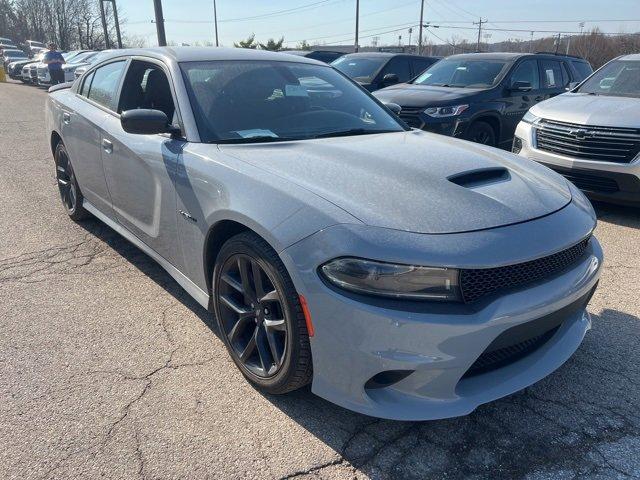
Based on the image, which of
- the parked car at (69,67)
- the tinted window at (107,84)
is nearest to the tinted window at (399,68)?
the tinted window at (107,84)

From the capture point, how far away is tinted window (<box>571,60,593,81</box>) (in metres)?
9.29

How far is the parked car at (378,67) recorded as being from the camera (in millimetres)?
9695

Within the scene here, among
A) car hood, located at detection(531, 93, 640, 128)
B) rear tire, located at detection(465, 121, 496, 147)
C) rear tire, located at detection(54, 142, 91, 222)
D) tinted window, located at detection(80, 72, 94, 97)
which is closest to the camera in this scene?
tinted window, located at detection(80, 72, 94, 97)

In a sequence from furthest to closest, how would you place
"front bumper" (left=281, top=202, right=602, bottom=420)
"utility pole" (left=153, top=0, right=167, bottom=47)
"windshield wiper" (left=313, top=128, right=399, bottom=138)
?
"utility pole" (left=153, top=0, right=167, bottom=47) → "windshield wiper" (left=313, top=128, right=399, bottom=138) → "front bumper" (left=281, top=202, right=602, bottom=420)

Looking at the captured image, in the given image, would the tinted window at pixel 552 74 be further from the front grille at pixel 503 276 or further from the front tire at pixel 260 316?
the front tire at pixel 260 316

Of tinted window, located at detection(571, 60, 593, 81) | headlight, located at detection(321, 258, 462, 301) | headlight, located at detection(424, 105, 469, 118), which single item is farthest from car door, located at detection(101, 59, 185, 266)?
tinted window, located at detection(571, 60, 593, 81)

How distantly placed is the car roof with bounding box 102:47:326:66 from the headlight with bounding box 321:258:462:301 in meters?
2.10

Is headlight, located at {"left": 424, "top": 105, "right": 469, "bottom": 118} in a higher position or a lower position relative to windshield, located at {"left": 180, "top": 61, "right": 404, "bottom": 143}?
lower

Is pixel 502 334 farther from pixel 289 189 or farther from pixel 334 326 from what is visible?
pixel 289 189

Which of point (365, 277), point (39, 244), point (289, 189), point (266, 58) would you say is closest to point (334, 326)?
point (365, 277)

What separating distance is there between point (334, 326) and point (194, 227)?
1.14 m

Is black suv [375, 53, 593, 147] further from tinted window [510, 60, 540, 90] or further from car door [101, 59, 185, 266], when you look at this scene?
car door [101, 59, 185, 266]

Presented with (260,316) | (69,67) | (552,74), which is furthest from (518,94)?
(69,67)

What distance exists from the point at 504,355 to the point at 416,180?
0.87 metres
